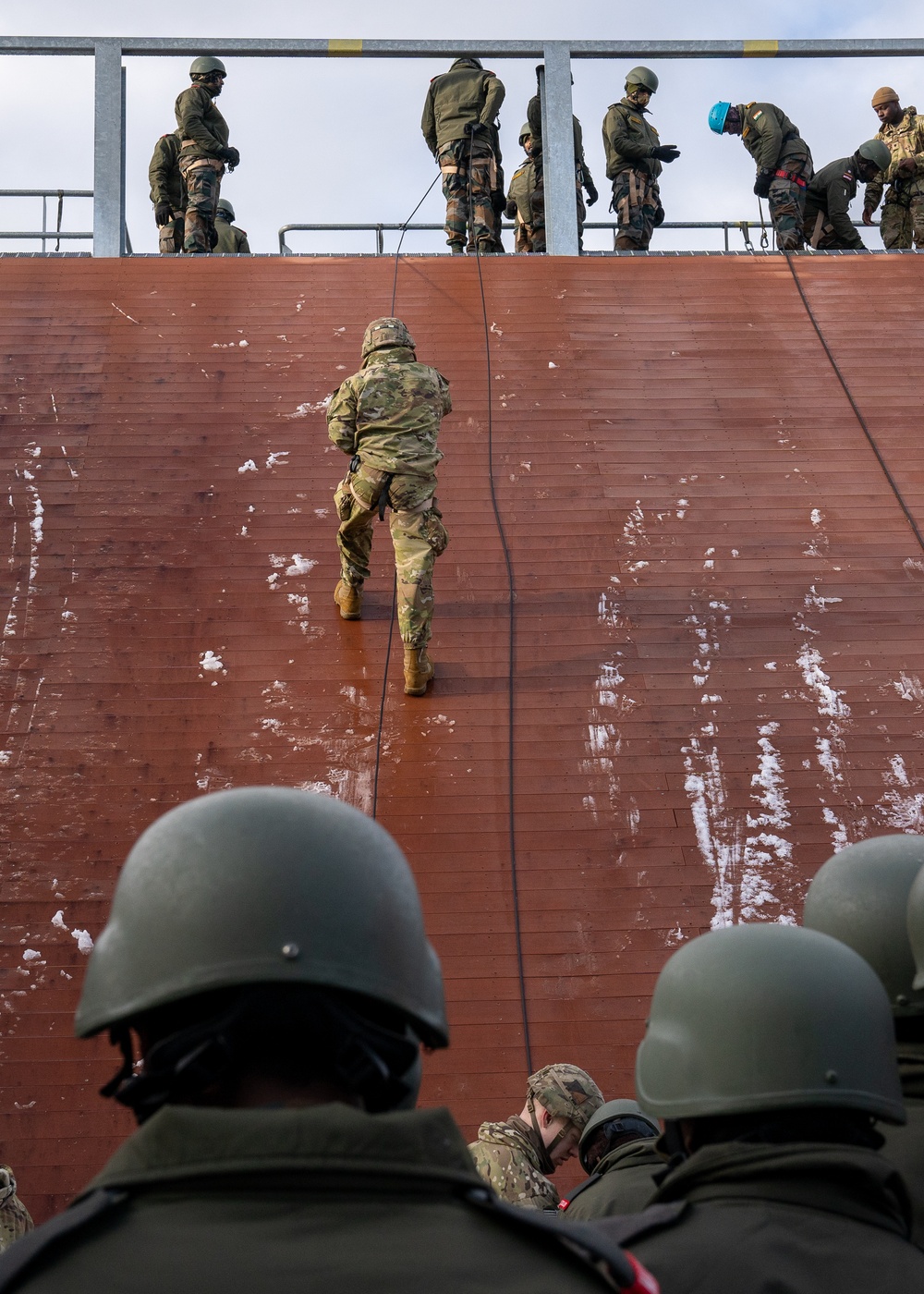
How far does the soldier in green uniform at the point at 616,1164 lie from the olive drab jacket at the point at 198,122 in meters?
10.6

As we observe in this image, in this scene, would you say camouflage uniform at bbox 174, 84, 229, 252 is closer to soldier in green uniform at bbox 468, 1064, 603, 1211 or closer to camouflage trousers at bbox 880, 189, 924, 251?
camouflage trousers at bbox 880, 189, 924, 251

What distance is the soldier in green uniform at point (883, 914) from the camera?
2.79 metres

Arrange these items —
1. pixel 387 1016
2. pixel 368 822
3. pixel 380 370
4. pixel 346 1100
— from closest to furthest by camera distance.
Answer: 1. pixel 346 1100
2. pixel 387 1016
3. pixel 368 822
4. pixel 380 370

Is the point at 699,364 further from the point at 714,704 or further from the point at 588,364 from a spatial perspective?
the point at 714,704

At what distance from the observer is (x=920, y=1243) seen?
2.27m

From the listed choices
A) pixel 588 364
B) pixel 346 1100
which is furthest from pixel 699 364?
pixel 346 1100

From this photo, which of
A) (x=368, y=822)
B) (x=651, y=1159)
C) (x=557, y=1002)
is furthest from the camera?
(x=557, y=1002)

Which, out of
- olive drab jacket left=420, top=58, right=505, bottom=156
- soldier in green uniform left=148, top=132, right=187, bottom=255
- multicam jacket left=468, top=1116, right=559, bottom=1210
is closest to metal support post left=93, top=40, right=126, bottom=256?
soldier in green uniform left=148, top=132, right=187, bottom=255

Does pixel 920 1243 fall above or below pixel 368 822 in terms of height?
below

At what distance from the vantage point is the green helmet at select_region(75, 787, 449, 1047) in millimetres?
1560

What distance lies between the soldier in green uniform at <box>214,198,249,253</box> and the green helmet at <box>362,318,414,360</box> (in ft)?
25.1

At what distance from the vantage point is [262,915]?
62.6 inches

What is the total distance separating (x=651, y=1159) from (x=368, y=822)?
2054 mm

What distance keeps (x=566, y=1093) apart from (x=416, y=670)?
3.23 meters
